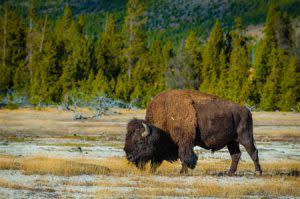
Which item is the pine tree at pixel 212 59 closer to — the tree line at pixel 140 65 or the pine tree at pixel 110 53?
the tree line at pixel 140 65

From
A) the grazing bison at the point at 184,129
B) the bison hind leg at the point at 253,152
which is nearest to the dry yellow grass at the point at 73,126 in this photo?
the bison hind leg at the point at 253,152

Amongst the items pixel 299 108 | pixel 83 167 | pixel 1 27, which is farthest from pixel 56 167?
pixel 1 27

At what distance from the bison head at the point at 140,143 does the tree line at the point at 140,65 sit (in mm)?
53558

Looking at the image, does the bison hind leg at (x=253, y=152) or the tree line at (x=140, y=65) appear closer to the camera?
the bison hind leg at (x=253, y=152)

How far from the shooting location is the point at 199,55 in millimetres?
86938

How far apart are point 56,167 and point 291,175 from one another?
6633 mm

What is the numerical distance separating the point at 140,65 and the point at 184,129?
6637 centimetres

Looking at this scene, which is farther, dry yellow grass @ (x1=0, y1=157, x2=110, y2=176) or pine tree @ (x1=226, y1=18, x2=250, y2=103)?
pine tree @ (x1=226, y1=18, x2=250, y2=103)

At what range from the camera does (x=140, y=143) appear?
17969 mm

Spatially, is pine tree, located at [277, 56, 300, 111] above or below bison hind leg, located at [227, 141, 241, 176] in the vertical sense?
below

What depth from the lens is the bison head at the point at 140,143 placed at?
17875mm

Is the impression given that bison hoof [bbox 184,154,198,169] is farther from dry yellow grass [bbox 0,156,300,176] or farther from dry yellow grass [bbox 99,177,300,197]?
dry yellow grass [bbox 99,177,300,197]

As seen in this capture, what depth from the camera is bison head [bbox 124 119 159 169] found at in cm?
1788

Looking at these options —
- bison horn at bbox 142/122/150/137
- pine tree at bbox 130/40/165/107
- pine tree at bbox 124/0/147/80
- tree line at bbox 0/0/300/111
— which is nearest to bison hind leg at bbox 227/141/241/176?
bison horn at bbox 142/122/150/137
